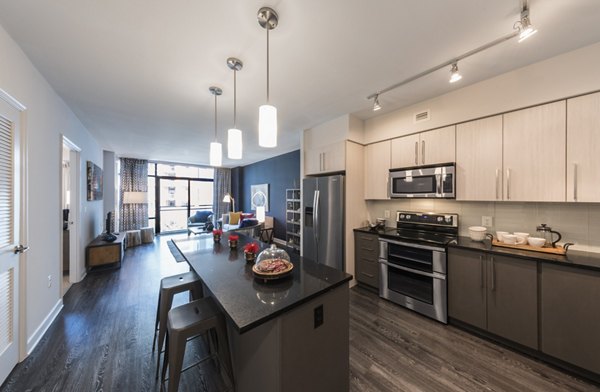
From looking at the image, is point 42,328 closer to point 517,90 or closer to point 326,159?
point 326,159

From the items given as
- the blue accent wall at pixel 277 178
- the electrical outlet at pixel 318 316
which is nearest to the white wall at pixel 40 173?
the electrical outlet at pixel 318 316

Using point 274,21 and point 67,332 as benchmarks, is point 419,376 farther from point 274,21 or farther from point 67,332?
point 67,332

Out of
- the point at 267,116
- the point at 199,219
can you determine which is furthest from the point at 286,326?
the point at 199,219

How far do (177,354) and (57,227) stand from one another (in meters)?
Result: 2.55

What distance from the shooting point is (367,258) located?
3043 millimetres

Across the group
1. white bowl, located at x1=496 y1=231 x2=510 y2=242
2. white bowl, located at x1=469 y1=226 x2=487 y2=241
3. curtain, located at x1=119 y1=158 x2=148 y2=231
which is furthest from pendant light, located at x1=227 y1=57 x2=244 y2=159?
curtain, located at x1=119 y1=158 x2=148 y2=231

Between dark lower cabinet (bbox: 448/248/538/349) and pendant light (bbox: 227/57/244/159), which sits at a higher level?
pendant light (bbox: 227/57/244/159)

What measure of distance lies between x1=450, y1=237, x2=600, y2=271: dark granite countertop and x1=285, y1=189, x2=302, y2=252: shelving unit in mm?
3662

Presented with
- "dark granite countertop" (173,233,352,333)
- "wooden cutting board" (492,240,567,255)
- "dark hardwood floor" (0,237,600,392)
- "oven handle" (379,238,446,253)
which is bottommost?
"dark hardwood floor" (0,237,600,392)

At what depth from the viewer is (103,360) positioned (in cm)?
180

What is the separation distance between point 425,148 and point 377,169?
0.69m

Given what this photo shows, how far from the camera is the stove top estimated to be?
2509 mm

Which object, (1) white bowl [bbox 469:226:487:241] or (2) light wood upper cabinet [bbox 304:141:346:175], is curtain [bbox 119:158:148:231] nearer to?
(2) light wood upper cabinet [bbox 304:141:346:175]

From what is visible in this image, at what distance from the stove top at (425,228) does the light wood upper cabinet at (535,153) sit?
656 mm
